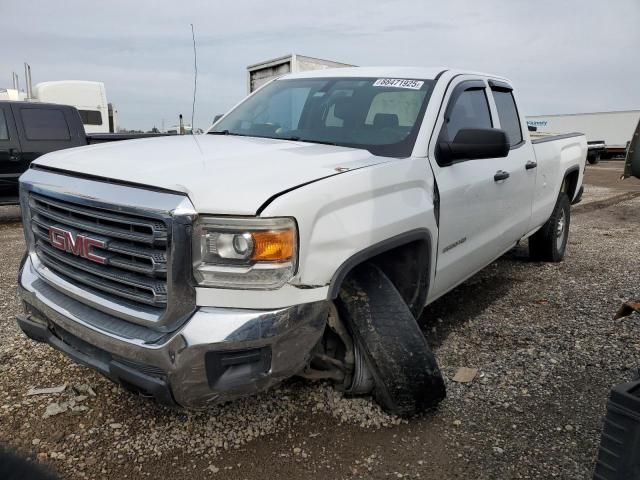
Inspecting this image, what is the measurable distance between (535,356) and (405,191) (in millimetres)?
1625

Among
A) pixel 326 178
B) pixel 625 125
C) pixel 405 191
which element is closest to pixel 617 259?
pixel 405 191

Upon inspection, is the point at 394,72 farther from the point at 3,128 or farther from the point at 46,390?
the point at 3,128

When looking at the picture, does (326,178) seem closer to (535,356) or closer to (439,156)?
(439,156)

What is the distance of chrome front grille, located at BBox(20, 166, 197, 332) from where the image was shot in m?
2.05

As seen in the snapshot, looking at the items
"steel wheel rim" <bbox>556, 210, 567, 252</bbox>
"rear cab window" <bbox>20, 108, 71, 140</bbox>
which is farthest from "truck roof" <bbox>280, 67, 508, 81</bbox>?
"rear cab window" <bbox>20, 108, 71, 140</bbox>

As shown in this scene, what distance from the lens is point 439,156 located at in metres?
3.09

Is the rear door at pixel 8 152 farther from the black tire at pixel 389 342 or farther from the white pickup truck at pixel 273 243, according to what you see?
the black tire at pixel 389 342

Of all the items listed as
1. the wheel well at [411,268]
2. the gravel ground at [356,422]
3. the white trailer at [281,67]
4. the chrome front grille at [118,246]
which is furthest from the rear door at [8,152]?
the wheel well at [411,268]

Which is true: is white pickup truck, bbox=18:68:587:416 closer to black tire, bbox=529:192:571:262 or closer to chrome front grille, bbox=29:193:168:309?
chrome front grille, bbox=29:193:168:309

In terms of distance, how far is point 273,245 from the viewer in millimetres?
2088

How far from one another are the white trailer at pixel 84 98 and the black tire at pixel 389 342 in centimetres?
1622

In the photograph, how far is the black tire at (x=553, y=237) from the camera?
5766 millimetres

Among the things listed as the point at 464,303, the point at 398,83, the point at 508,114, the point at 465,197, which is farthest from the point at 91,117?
the point at 465,197

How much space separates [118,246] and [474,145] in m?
1.96
